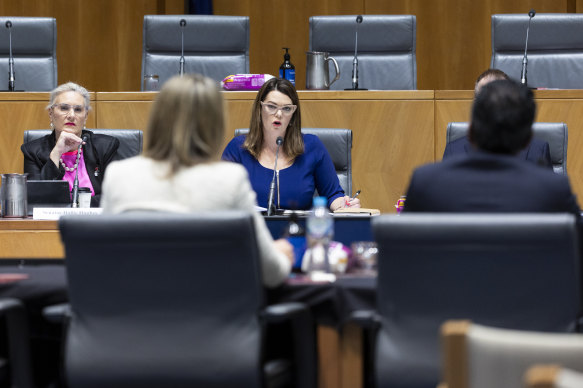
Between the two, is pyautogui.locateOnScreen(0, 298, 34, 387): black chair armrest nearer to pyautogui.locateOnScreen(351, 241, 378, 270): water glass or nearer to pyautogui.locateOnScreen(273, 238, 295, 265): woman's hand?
pyautogui.locateOnScreen(273, 238, 295, 265): woman's hand

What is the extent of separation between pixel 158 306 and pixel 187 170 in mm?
307

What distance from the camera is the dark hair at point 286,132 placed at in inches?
149

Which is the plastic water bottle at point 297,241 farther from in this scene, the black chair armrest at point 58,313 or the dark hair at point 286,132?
the dark hair at point 286,132

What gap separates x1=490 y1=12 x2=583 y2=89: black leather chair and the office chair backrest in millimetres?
3844

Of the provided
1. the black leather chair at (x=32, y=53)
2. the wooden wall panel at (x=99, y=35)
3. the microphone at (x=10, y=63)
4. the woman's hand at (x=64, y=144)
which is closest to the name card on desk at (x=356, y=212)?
the woman's hand at (x=64, y=144)

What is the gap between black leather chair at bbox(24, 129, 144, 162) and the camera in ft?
13.0

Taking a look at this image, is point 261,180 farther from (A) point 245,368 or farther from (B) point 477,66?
(B) point 477,66

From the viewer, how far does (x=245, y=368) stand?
174 cm

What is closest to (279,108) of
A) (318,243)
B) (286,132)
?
(286,132)

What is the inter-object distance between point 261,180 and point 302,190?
0.19 meters

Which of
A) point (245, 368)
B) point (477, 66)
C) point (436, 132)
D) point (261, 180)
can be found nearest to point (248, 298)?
point (245, 368)

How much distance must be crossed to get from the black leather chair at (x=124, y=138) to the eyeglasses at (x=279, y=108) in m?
0.67

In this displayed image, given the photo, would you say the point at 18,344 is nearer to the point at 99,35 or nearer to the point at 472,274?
the point at 472,274

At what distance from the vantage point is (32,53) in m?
5.31
